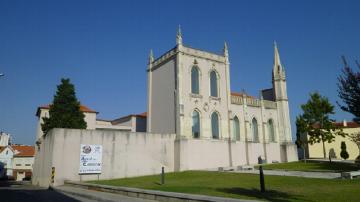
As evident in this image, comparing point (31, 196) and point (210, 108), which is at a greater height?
point (210, 108)

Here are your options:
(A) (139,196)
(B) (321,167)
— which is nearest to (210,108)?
(B) (321,167)

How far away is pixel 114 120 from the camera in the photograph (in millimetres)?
55750

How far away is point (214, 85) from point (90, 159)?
704 inches

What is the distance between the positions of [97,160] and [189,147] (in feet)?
33.7

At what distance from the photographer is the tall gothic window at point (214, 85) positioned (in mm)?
38941

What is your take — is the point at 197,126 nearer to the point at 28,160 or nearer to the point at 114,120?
the point at 114,120

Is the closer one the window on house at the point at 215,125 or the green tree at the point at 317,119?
the window on house at the point at 215,125

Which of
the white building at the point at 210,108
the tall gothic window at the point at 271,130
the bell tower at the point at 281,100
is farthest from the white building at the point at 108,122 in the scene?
the bell tower at the point at 281,100

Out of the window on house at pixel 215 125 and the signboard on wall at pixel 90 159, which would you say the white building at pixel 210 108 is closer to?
the window on house at pixel 215 125

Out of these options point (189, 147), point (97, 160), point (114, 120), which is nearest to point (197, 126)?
point (189, 147)

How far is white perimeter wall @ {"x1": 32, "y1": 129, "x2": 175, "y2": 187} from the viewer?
2888 cm

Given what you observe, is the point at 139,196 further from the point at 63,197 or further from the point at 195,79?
the point at 195,79

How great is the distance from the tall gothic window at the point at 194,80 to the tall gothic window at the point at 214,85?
7.22 feet

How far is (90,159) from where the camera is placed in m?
29.6
